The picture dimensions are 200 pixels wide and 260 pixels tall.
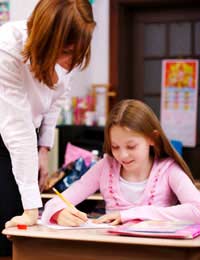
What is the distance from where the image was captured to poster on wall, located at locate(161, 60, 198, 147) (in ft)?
14.7

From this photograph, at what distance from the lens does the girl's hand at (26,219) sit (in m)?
1.62

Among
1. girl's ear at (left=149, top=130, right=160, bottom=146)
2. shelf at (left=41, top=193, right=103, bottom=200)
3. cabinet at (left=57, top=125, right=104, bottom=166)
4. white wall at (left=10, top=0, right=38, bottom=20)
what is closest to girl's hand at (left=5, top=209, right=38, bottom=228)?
girl's ear at (left=149, top=130, right=160, bottom=146)

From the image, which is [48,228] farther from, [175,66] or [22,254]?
[175,66]

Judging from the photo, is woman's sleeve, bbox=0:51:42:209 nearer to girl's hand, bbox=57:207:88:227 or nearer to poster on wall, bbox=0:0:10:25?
girl's hand, bbox=57:207:88:227

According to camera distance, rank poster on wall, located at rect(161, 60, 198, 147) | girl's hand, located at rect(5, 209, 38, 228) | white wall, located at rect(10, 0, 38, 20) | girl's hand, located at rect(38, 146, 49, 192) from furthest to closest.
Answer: poster on wall, located at rect(161, 60, 198, 147) < white wall, located at rect(10, 0, 38, 20) < girl's hand, located at rect(38, 146, 49, 192) < girl's hand, located at rect(5, 209, 38, 228)

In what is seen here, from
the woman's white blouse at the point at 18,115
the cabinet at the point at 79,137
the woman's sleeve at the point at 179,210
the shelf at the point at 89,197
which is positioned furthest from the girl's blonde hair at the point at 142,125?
the cabinet at the point at 79,137

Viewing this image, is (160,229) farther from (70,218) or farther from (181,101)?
(181,101)

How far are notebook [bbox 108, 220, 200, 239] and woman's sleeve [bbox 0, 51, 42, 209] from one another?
296 millimetres

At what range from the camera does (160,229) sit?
4.88 feet

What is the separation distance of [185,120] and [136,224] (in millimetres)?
2996

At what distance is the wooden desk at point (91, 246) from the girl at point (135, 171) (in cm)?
29

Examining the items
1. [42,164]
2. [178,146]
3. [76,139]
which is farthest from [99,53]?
[42,164]

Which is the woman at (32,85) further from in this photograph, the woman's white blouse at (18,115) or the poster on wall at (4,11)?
the poster on wall at (4,11)

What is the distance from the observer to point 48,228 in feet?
5.37
